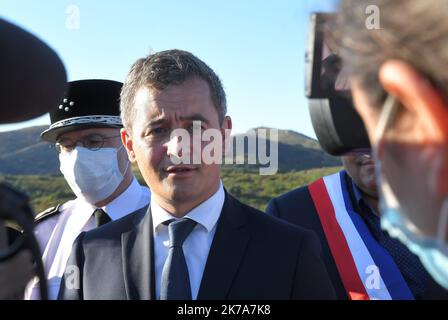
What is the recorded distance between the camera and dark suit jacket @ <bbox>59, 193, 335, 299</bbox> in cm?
187

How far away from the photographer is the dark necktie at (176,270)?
A: 188cm

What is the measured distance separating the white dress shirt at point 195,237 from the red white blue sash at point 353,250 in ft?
3.27

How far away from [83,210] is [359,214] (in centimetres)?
177

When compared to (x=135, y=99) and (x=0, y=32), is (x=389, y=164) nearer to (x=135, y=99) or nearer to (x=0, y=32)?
(x=0, y=32)

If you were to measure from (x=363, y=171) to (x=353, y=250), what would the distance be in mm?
440

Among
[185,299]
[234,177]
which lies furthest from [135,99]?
[234,177]

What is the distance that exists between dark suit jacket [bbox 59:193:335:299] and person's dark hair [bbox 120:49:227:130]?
0.53 meters

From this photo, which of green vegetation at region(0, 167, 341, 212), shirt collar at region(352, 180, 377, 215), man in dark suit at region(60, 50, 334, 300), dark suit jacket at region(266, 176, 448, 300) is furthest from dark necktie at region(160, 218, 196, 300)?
green vegetation at region(0, 167, 341, 212)

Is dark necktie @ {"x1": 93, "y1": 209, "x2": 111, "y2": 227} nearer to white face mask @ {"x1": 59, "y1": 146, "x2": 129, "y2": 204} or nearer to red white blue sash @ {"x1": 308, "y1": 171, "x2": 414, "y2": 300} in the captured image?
white face mask @ {"x1": 59, "y1": 146, "x2": 129, "y2": 204}

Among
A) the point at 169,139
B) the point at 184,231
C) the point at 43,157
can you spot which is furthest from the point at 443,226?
the point at 43,157

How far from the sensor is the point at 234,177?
32344 mm

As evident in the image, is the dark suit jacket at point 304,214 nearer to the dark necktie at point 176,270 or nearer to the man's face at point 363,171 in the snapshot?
the man's face at point 363,171

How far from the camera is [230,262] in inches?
75.6

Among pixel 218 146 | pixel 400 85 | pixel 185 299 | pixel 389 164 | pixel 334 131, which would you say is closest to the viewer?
pixel 400 85
